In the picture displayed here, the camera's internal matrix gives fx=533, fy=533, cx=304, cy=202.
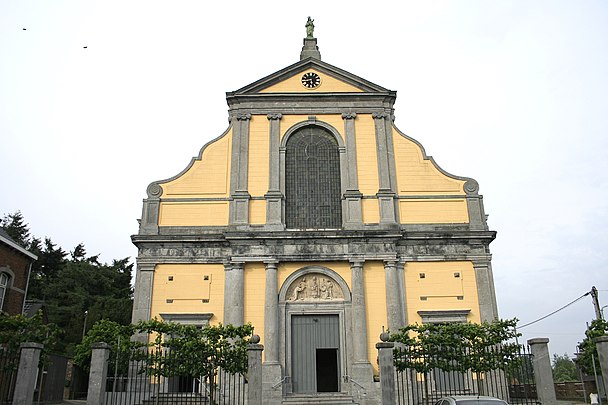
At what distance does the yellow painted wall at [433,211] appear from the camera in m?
22.3

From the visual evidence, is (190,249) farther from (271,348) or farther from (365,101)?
(365,101)

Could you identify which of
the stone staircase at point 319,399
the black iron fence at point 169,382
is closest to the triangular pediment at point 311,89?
the black iron fence at point 169,382

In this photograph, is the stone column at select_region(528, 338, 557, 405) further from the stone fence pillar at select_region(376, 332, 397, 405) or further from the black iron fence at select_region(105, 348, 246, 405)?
the black iron fence at select_region(105, 348, 246, 405)

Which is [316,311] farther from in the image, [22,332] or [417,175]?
[22,332]

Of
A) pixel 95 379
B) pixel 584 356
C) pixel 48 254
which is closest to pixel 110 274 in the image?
pixel 48 254

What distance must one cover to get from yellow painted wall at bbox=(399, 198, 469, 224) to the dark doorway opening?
21.1ft

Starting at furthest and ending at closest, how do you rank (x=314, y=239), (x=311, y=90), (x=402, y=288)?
(x=311, y=90) → (x=314, y=239) → (x=402, y=288)

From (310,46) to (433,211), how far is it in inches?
418

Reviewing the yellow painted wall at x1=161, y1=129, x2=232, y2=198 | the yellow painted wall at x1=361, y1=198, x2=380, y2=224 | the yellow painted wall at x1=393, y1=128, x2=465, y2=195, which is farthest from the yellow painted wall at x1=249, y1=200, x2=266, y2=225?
the yellow painted wall at x1=393, y1=128, x2=465, y2=195

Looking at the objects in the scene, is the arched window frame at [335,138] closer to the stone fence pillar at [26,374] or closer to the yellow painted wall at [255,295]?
the yellow painted wall at [255,295]

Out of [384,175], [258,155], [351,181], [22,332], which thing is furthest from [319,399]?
[258,155]

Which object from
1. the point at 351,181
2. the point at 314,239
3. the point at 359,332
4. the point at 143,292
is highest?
the point at 351,181

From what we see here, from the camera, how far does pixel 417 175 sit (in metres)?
23.2

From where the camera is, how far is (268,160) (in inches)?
910
